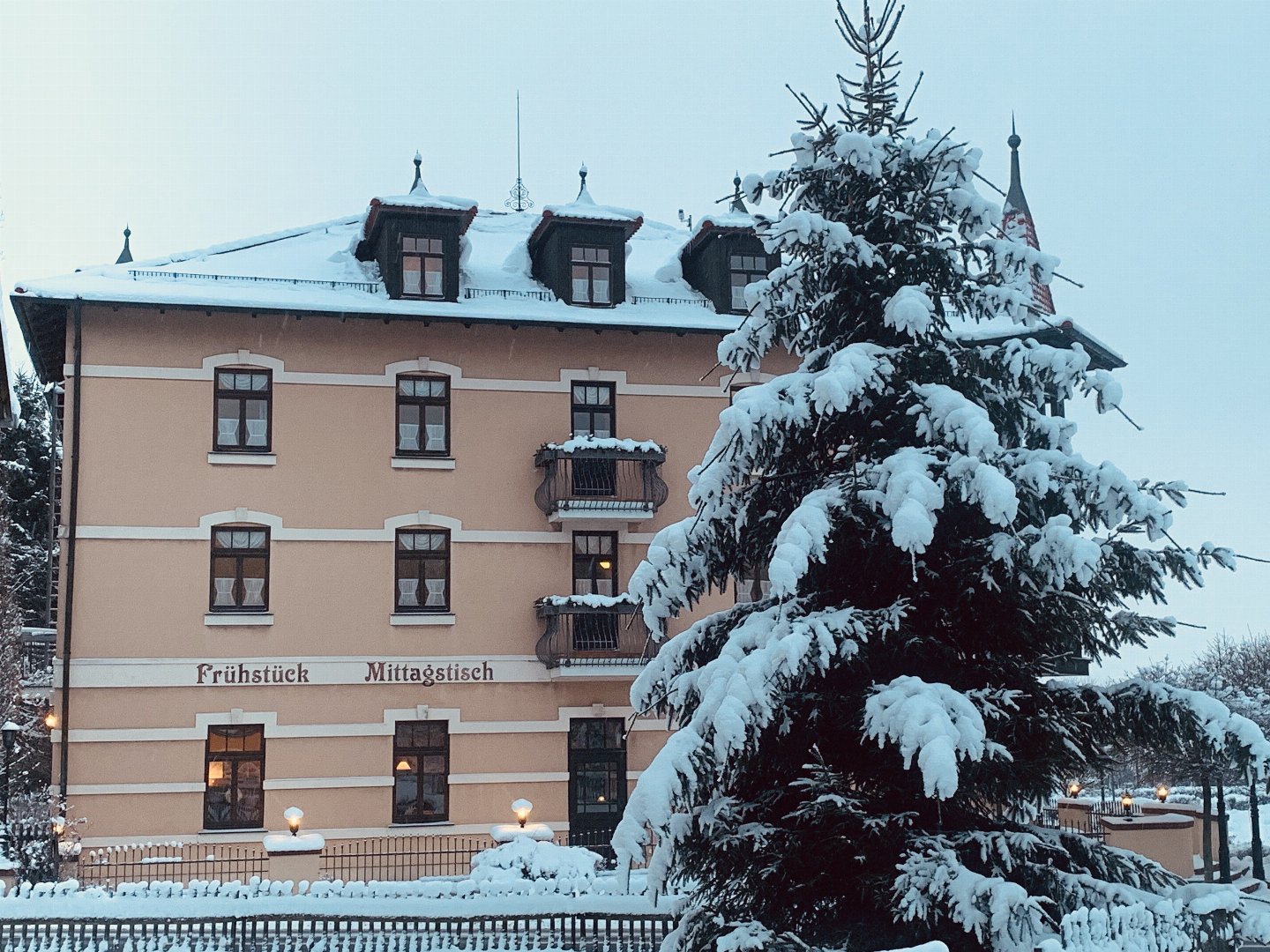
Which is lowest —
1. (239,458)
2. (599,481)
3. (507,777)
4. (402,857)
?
(402,857)

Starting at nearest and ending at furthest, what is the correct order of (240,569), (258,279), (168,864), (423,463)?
(168,864)
(240,569)
(258,279)
(423,463)

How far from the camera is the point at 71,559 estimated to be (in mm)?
21281

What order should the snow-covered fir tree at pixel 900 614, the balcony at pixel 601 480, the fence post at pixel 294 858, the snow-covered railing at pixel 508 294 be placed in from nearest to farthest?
the snow-covered fir tree at pixel 900 614, the fence post at pixel 294 858, the balcony at pixel 601 480, the snow-covered railing at pixel 508 294

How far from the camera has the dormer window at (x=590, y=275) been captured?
78.3 feet

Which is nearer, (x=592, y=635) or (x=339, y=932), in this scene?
(x=339, y=932)

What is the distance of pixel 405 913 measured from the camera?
14.3m

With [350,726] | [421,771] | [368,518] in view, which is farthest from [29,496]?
[421,771]

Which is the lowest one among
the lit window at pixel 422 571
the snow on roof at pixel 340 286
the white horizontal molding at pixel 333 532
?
the lit window at pixel 422 571

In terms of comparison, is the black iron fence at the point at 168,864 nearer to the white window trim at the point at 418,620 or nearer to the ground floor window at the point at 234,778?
the ground floor window at the point at 234,778

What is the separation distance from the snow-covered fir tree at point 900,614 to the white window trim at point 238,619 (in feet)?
47.4

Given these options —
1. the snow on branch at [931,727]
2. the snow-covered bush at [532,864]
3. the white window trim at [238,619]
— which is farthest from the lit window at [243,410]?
the snow on branch at [931,727]

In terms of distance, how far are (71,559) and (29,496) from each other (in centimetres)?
2541

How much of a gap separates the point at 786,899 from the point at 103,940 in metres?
9.21

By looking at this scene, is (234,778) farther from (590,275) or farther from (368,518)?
(590,275)
